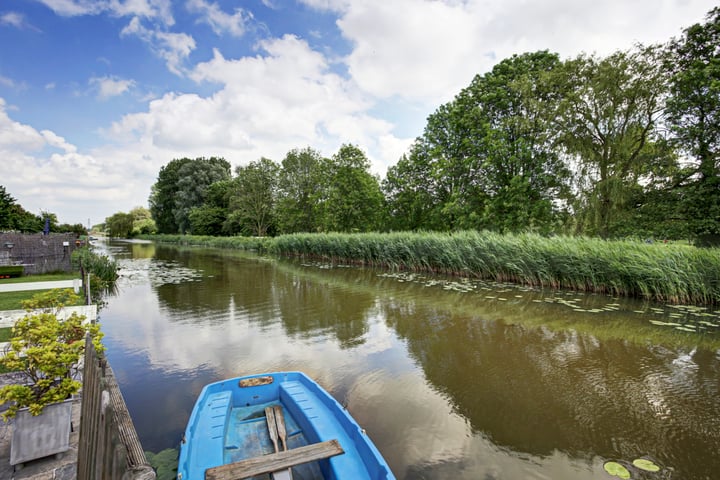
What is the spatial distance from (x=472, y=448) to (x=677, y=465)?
173 cm

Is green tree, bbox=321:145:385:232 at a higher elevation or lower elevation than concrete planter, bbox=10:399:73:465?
higher

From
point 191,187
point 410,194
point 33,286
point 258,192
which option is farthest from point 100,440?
point 191,187

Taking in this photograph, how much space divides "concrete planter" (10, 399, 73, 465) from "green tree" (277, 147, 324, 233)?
2936 centimetres

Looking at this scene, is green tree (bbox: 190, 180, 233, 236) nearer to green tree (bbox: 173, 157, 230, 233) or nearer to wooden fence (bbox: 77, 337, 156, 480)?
green tree (bbox: 173, 157, 230, 233)

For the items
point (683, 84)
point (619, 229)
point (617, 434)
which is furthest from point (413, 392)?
point (683, 84)

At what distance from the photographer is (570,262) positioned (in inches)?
428

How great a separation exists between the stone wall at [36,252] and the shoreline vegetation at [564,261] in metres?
12.9

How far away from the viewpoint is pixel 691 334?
21.5 feet

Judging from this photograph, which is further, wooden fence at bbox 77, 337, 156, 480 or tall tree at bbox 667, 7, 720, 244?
tall tree at bbox 667, 7, 720, 244

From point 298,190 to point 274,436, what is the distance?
3233 cm

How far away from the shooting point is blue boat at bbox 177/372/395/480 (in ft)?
7.57

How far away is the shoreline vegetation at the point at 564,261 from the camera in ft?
29.5

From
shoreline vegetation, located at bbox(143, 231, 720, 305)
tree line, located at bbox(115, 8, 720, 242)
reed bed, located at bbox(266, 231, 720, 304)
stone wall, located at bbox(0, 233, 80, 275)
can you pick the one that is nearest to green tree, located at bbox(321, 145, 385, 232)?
tree line, located at bbox(115, 8, 720, 242)

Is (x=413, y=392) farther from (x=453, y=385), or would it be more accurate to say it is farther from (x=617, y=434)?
(x=617, y=434)
